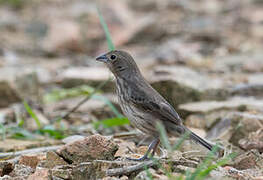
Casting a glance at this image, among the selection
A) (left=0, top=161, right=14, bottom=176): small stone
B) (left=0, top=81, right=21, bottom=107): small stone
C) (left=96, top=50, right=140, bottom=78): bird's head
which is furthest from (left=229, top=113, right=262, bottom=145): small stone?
(left=0, top=81, right=21, bottom=107): small stone

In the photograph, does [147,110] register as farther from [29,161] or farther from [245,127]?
[245,127]

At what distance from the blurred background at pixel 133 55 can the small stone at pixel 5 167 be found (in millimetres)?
1223

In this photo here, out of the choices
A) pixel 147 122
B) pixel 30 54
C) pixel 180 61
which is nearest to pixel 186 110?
pixel 147 122

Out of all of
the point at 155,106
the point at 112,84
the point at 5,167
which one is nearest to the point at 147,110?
the point at 155,106

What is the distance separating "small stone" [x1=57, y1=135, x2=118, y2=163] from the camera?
13.6 ft

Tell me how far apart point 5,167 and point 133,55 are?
23.0 ft

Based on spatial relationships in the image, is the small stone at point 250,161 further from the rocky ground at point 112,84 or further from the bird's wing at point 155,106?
the bird's wing at point 155,106

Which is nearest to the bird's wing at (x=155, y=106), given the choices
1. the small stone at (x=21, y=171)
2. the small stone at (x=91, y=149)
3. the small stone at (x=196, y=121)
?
the small stone at (x=91, y=149)

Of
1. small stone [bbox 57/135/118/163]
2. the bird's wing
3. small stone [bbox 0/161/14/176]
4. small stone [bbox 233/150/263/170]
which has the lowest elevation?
small stone [bbox 233/150/263/170]

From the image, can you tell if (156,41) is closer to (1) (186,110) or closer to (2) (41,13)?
(2) (41,13)

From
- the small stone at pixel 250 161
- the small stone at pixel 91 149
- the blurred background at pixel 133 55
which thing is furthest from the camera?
the blurred background at pixel 133 55

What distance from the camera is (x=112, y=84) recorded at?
26.1 ft

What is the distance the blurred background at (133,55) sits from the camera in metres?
6.33

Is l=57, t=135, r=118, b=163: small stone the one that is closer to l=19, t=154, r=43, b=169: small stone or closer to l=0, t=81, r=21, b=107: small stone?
l=19, t=154, r=43, b=169: small stone
